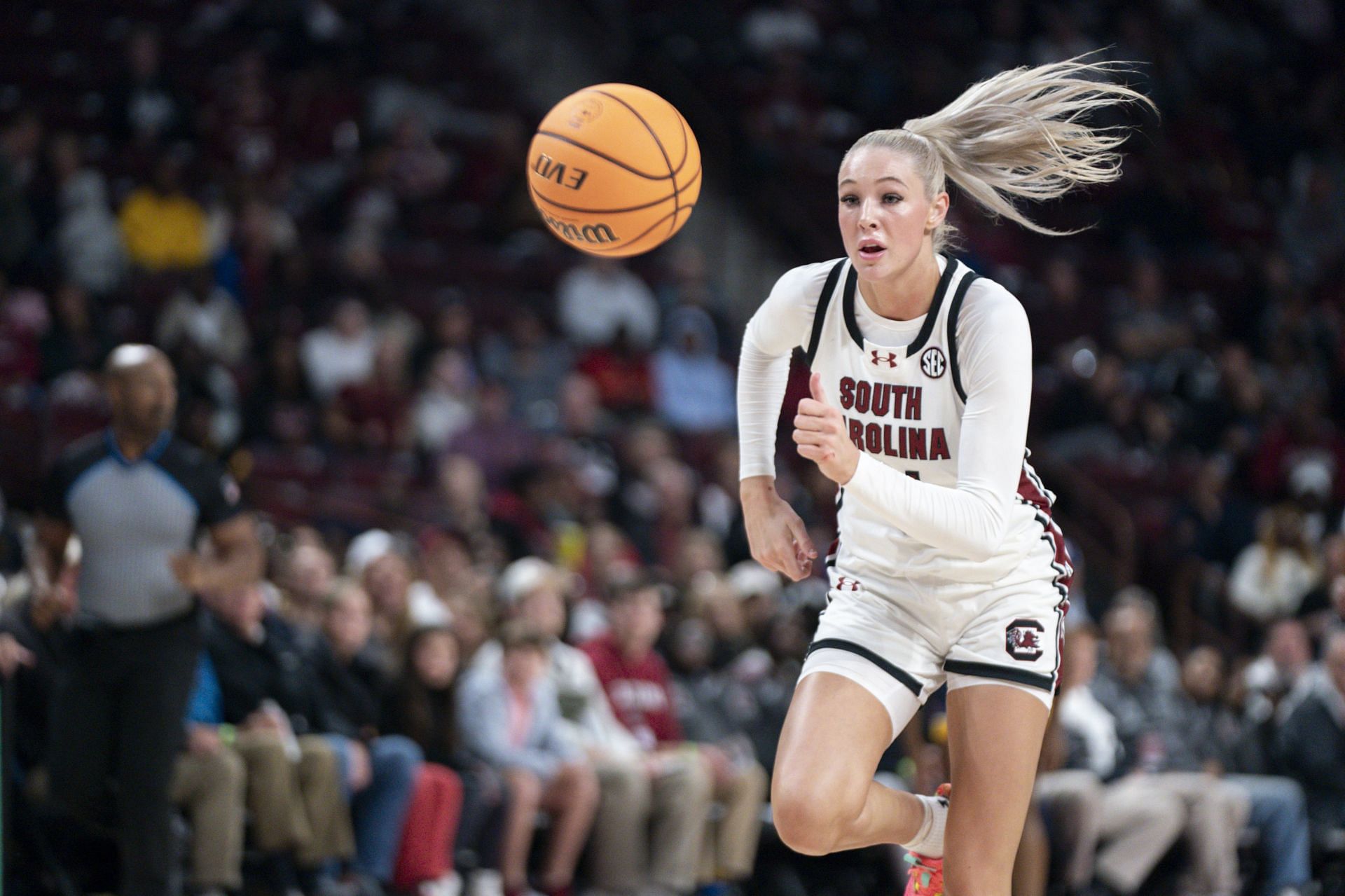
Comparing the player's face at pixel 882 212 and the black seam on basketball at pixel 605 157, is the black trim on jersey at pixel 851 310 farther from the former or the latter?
the black seam on basketball at pixel 605 157

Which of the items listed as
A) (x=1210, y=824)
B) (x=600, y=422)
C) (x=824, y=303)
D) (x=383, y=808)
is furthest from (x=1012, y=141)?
(x=600, y=422)

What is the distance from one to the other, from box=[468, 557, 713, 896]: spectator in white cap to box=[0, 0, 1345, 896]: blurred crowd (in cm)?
2

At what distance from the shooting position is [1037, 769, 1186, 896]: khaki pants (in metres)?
9.00

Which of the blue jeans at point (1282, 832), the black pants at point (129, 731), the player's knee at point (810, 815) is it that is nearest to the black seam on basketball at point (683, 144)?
the player's knee at point (810, 815)

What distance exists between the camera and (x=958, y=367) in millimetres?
4410

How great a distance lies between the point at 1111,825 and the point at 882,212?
5.83m

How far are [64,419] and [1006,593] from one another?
7453 mm

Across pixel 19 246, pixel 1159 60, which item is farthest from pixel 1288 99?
pixel 19 246

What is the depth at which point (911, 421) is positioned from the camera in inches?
177

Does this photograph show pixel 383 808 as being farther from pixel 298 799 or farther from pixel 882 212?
pixel 882 212

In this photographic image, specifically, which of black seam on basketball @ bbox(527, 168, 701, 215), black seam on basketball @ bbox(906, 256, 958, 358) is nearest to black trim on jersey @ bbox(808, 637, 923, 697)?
black seam on basketball @ bbox(906, 256, 958, 358)

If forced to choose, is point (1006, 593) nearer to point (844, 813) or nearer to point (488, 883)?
point (844, 813)

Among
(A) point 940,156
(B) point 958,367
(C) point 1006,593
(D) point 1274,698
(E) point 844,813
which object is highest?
(A) point 940,156

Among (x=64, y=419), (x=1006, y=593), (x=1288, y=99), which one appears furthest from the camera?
(x=1288, y=99)
